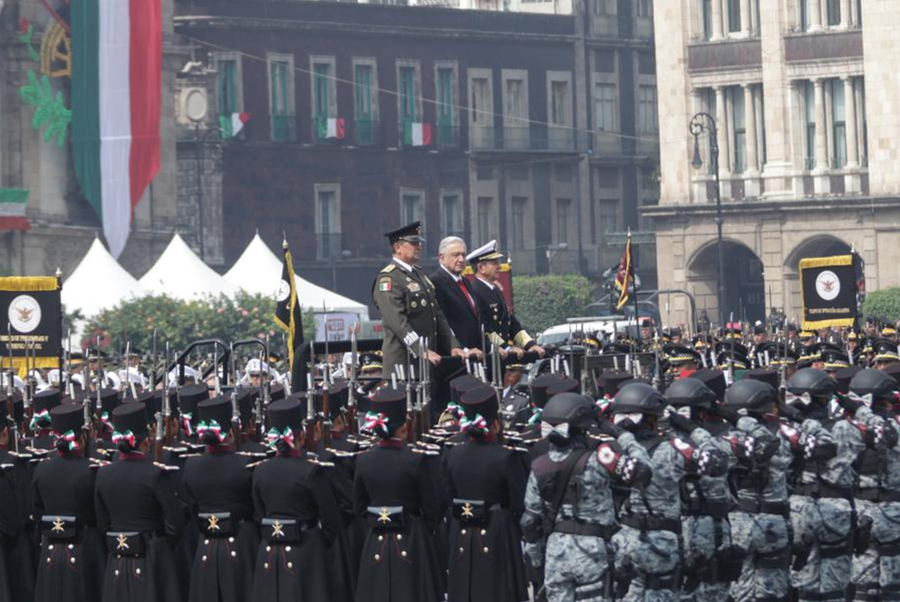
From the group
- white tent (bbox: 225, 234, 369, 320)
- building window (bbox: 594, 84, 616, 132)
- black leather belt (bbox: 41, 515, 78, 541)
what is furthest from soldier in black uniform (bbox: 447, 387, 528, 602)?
building window (bbox: 594, 84, 616, 132)

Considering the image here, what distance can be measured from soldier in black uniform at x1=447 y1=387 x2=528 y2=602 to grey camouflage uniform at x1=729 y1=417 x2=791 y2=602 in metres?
1.57

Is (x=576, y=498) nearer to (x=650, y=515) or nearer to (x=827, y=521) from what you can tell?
(x=650, y=515)

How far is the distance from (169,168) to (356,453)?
51.5 m

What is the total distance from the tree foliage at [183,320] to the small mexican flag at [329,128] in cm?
2637

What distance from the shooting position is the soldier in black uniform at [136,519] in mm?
17547

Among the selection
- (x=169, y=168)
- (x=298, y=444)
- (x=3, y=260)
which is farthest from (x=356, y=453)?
(x=169, y=168)

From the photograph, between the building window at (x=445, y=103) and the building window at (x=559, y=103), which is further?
the building window at (x=559, y=103)

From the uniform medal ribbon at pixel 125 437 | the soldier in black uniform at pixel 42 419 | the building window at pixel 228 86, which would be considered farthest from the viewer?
the building window at pixel 228 86

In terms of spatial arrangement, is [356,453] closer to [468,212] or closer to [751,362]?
[751,362]

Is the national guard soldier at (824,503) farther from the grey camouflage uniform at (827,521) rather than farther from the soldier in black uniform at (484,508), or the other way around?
the soldier in black uniform at (484,508)

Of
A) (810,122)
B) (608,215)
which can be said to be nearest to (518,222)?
(608,215)

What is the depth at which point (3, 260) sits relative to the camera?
62531mm

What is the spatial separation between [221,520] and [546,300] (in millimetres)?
59812

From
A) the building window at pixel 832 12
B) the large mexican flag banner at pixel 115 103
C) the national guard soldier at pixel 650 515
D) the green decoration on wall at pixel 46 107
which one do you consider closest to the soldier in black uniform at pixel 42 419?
the national guard soldier at pixel 650 515
